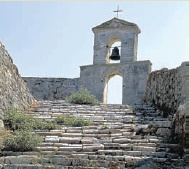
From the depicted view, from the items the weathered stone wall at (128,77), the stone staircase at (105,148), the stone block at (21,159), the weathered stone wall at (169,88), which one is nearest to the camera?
the stone staircase at (105,148)

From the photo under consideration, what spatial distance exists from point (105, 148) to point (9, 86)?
12.2 feet

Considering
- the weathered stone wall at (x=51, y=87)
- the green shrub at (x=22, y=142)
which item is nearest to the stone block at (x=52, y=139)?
the green shrub at (x=22, y=142)

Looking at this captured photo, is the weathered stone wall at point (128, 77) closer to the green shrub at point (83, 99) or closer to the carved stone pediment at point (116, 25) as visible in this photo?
the carved stone pediment at point (116, 25)

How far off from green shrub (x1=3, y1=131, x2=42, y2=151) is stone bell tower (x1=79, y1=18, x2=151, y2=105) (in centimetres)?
1162

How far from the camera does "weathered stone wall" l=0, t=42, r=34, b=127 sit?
1002 centimetres

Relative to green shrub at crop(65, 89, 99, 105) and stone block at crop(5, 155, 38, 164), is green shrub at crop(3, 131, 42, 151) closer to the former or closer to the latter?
stone block at crop(5, 155, 38, 164)

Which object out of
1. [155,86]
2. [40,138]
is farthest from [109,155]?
[155,86]

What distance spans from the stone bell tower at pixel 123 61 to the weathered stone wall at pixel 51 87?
1810 millimetres

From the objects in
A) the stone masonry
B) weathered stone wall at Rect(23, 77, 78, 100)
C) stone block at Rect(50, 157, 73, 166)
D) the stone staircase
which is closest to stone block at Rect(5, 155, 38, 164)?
the stone staircase

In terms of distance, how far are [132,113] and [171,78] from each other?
1.32 m

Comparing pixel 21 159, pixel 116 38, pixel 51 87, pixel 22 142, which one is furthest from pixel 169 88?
pixel 51 87

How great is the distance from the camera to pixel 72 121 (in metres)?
9.84

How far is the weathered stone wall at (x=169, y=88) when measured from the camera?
953 cm

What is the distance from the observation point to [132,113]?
11297mm
